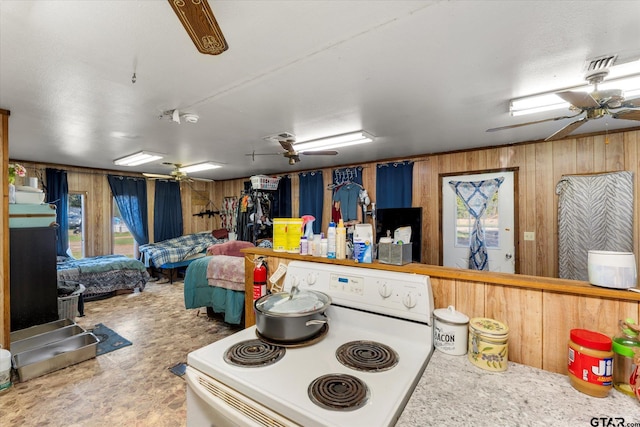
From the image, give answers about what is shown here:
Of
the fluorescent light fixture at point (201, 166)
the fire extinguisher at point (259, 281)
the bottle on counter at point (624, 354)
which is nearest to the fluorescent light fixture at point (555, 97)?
the bottle on counter at point (624, 354)

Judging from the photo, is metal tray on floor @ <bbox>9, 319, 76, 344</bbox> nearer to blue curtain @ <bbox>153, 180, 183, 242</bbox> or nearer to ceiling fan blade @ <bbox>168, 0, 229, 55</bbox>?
blue curtain @ <bbox>153, 180, 183, 242</bbox>

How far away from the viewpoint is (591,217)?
3221mm

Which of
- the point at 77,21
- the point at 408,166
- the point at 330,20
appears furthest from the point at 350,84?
the point at 408,166

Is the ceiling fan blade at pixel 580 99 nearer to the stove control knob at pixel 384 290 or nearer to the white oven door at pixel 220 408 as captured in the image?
the stove control knob at pixel 384 290

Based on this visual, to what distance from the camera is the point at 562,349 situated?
107 cm

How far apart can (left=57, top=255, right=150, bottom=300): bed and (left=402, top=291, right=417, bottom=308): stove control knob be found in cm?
524

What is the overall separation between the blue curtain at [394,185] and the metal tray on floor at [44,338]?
4.49m

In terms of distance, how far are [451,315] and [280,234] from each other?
45.7 inches

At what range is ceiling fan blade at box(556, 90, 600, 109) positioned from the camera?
5.62ft

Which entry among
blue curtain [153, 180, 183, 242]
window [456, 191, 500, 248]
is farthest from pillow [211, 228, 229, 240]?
window [456, 191, 500, 248]

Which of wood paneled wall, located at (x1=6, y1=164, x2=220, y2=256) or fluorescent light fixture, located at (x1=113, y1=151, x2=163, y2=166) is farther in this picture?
wood paneled wall, located at (x1=6, y1=164, x2=220, y2=256)

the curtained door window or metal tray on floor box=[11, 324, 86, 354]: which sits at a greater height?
the curtained door window

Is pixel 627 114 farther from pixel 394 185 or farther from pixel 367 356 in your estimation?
pixel 394 185

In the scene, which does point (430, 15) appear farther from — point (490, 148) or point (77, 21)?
point (490, 148)
